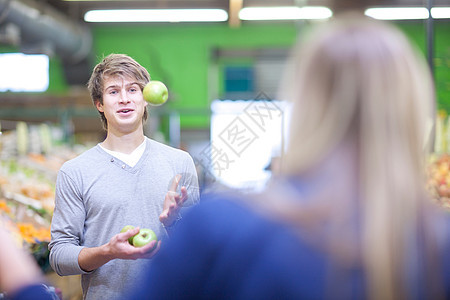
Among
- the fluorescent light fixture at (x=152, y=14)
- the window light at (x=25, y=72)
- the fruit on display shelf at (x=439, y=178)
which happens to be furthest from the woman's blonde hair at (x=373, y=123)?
the window light at (x=25, y=72)

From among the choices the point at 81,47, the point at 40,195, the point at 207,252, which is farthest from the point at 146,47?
the point at 207,252

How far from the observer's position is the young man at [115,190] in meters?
1.96

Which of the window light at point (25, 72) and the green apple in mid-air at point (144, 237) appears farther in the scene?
the window light at point (25, 72)

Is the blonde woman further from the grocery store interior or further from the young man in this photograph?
the young man

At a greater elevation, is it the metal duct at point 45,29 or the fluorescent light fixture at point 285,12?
the fluorescent light fixture at point 285,12

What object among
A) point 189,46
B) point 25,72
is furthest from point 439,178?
point 25,72

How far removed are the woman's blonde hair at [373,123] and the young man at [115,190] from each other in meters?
1.09

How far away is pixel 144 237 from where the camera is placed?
1.84 m

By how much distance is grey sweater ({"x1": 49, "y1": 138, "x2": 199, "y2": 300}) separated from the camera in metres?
1.96

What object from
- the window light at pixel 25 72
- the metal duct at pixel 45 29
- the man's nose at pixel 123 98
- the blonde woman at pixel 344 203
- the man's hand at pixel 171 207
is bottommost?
the man's hand at pixel 171 207

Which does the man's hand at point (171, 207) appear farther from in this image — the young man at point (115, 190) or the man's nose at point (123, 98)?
the man's nose at point (123, 98)

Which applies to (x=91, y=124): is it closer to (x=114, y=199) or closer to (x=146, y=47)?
(x=146, y=47)

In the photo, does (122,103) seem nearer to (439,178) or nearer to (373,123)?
(373,123)

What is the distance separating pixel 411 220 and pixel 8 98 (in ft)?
27.8
